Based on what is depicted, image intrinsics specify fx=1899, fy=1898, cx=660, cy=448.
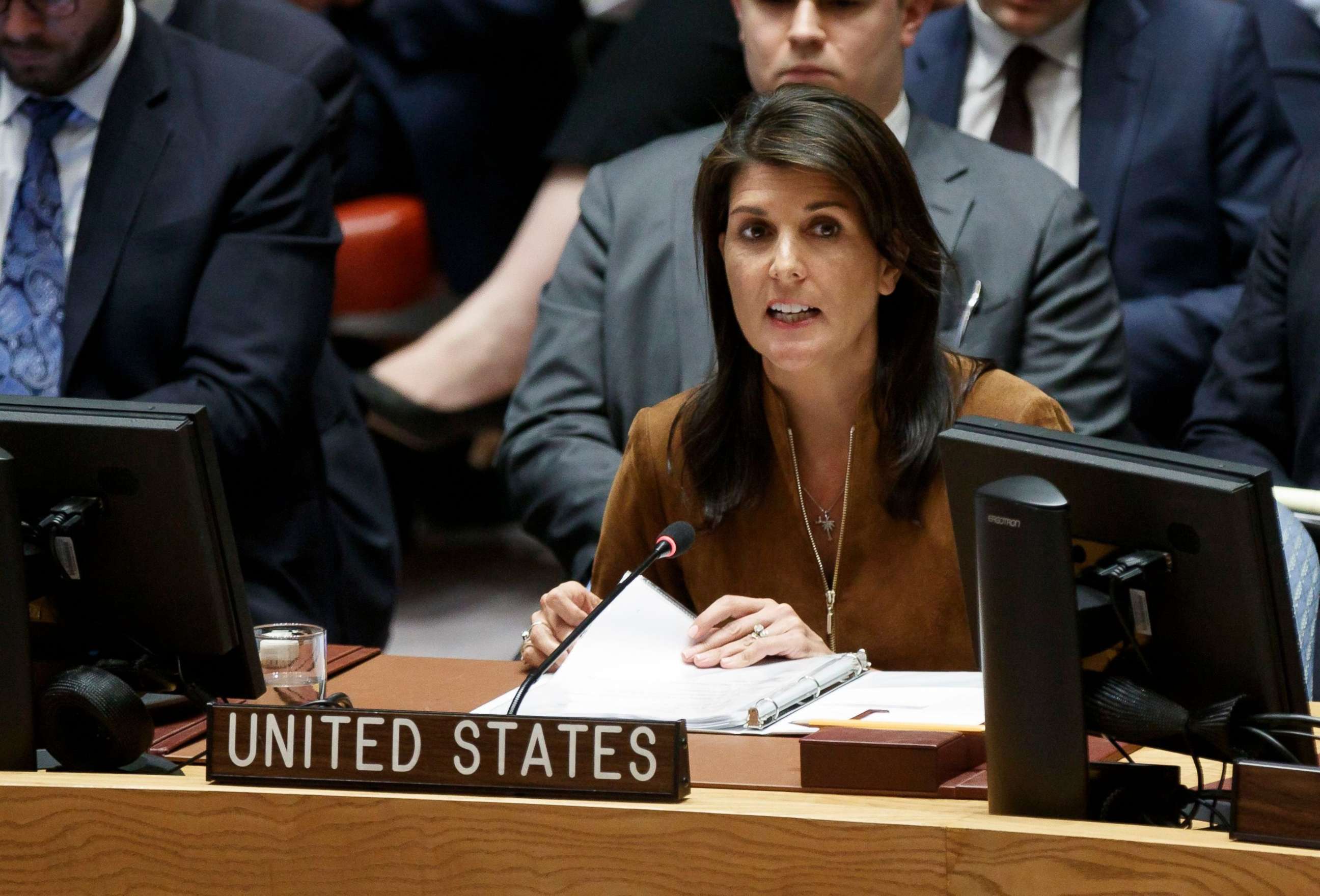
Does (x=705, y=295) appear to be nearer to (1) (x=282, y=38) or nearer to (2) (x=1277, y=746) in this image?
(1) (x=282, y=38)

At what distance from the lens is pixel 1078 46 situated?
3344 mm

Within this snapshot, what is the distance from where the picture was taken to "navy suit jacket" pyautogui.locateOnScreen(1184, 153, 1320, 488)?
Result: 293cm

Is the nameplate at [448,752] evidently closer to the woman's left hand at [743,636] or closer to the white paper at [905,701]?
the white paper at [905,701]

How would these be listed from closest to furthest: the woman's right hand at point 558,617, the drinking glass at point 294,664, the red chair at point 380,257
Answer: the drinking glass at point 294,664 < the woman's right hand at point 558,617 < the red chair at point 380,257

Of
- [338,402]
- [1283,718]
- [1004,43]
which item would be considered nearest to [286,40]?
[338,402]

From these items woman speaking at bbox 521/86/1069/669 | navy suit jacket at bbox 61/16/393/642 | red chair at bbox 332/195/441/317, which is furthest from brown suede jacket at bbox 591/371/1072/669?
red chair at bbox 332/195/441/317

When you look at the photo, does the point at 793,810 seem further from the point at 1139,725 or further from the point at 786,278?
the point at 786,278

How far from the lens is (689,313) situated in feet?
9.50

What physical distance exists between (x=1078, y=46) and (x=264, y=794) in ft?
7.61

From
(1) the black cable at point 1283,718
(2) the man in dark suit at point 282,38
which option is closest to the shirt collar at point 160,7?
(2) the man in dark suit at point 282,38

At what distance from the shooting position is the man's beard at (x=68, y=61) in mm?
3057

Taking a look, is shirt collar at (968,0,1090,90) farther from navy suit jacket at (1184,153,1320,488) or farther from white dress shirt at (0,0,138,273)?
white dress shirt at (0,0,138,273)

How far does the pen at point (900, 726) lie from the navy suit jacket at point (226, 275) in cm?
148

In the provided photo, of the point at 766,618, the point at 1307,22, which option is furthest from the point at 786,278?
the point at 1307,22
